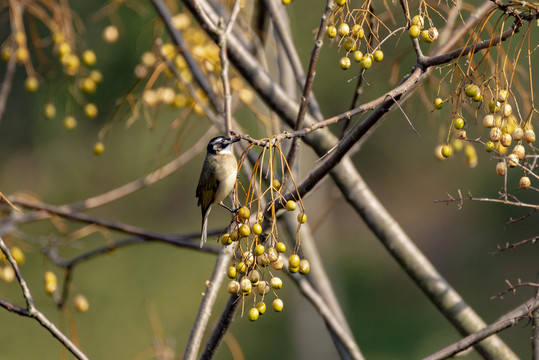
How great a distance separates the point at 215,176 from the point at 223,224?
10172 millimetres

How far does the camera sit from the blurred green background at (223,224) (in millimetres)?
9633

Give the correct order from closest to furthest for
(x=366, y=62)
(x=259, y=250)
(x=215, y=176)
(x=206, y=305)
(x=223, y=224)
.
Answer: (x=259, y=250), (x=366, y=62), (x=206, y=305), (x=215, y=176), (x=223, y=224)

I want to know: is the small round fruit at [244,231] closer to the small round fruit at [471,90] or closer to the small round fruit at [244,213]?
the small round fruit at [244,213]

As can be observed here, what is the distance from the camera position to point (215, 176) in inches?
101

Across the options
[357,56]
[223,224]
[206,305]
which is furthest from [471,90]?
[223,224]

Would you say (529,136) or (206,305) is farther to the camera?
(206,305)

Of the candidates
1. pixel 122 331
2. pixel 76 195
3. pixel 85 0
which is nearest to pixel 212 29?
pixel 122 331

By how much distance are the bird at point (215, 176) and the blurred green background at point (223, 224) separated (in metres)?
4.27

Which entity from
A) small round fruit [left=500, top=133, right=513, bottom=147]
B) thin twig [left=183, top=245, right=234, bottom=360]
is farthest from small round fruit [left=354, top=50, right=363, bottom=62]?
thin twig [left=183, top=245, right=234, bottom=360]

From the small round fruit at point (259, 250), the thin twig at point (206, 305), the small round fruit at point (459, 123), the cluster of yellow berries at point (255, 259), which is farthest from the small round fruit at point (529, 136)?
the thin twig at point (206, 305)

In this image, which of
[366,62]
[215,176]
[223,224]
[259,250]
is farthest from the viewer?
[223,224]

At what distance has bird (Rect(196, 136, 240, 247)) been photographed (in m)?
2.45

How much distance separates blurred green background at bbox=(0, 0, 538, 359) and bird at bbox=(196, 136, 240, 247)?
427 cm

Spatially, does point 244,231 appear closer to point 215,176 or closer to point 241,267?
point 241,267
